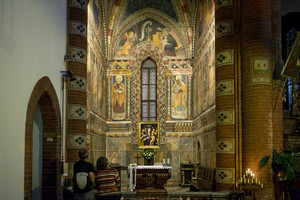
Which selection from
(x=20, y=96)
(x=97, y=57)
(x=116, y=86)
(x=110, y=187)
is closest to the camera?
(x=110, y=187)

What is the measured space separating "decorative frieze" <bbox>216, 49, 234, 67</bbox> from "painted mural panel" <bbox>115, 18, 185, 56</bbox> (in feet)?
31.2

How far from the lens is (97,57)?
1809 centimetres

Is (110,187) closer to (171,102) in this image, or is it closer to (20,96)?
(20,96)

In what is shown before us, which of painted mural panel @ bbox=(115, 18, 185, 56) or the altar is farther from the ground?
painted mural panel @ bbox=(115, 18, 185, 56)

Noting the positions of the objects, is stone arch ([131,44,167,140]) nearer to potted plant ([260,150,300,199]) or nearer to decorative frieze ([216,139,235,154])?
decorative frieze ([216,139,235,154])

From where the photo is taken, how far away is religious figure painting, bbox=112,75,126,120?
21.7 meters

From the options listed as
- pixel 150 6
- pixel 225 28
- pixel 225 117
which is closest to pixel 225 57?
pixel 225 28

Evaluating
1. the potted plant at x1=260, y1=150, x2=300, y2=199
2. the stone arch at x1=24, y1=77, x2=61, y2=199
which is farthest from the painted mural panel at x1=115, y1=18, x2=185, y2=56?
the potted plant at x1=260, y1=150, x2=300, y2=199

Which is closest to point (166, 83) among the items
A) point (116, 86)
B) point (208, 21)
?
point (116, 86)

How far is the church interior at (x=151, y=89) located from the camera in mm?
8164

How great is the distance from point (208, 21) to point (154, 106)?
22.9 ft

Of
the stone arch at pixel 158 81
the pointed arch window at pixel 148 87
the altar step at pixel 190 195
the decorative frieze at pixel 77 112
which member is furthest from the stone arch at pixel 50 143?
the pointed arch window at pixel 148 87

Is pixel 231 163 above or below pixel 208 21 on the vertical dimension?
below

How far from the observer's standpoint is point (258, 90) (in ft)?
37.7
